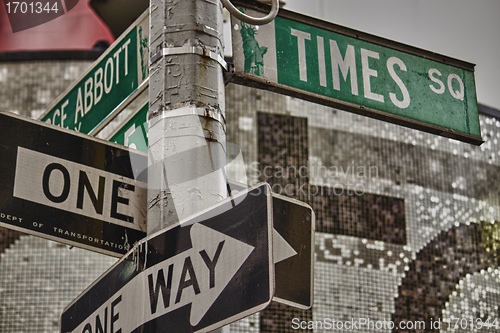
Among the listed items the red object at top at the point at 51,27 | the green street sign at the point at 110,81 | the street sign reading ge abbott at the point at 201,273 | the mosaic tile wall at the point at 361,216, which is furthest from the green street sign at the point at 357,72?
the red object at top at the point at 51,27

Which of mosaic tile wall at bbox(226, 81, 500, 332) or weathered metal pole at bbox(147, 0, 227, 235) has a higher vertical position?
mosaic tile wall at bbox(226, 81, 500, 332)

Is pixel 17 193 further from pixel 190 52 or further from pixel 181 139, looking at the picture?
pixel 190 52

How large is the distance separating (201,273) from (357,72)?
1.31 meters

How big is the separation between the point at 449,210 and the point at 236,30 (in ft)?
15.4

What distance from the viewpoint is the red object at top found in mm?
8109

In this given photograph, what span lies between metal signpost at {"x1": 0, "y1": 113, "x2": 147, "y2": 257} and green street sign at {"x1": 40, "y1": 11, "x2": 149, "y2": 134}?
44cm

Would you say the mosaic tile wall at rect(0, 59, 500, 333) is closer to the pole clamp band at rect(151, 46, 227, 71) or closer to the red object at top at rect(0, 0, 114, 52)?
the red object at top at rect(0, 0, 114, 52)

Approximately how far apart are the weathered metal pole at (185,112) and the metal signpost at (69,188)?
18cm

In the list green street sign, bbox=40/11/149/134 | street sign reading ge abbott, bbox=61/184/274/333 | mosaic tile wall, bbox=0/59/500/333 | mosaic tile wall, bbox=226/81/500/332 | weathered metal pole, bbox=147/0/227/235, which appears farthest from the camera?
mosaic tile wall, bbox=226/81/500/332

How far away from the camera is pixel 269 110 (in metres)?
6.34

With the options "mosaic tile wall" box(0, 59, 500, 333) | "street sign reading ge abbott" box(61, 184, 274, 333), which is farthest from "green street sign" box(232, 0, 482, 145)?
"mosaic tile wall" box(0, 59, 500, 333)

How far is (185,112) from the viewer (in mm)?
1841

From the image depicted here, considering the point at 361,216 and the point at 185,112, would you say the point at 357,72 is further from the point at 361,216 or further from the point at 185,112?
the point at 361,216

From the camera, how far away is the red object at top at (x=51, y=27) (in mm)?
8109
